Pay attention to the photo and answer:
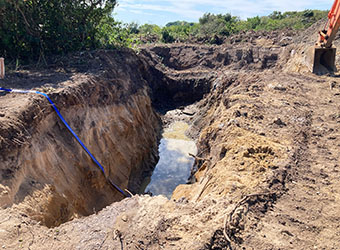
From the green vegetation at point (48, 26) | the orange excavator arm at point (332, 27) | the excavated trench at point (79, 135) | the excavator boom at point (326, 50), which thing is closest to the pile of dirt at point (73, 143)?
the excavated trench at point (79, 135)

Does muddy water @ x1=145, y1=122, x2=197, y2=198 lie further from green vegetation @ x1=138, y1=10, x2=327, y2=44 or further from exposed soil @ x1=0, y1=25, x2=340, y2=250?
green vegetation @ x1=138, y1=10, x2=327, y2=44

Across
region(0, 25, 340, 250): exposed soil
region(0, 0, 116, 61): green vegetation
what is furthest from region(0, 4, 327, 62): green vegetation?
region(0, 25, 340, 250): exposed soil

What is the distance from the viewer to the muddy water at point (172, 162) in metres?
11.7

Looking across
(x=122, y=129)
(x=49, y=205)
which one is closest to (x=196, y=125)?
(x=122, y=129)

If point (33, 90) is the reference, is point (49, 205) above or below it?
below

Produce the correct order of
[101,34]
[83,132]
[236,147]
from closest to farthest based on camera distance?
[236,147] < [83,132] < [101,34]

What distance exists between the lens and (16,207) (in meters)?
5.65

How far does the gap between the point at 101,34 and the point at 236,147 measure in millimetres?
11127

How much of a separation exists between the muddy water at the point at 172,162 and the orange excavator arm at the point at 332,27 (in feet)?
26.7

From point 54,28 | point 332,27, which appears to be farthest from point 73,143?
point 332,27

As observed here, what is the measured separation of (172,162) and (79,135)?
579cm

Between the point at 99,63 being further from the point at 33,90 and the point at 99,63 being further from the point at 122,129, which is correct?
the point at 33,90

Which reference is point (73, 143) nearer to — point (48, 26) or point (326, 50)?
point (48, 26)

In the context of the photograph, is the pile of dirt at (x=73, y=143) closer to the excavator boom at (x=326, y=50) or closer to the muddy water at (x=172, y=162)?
the muddy water at (x=172, y=162)
